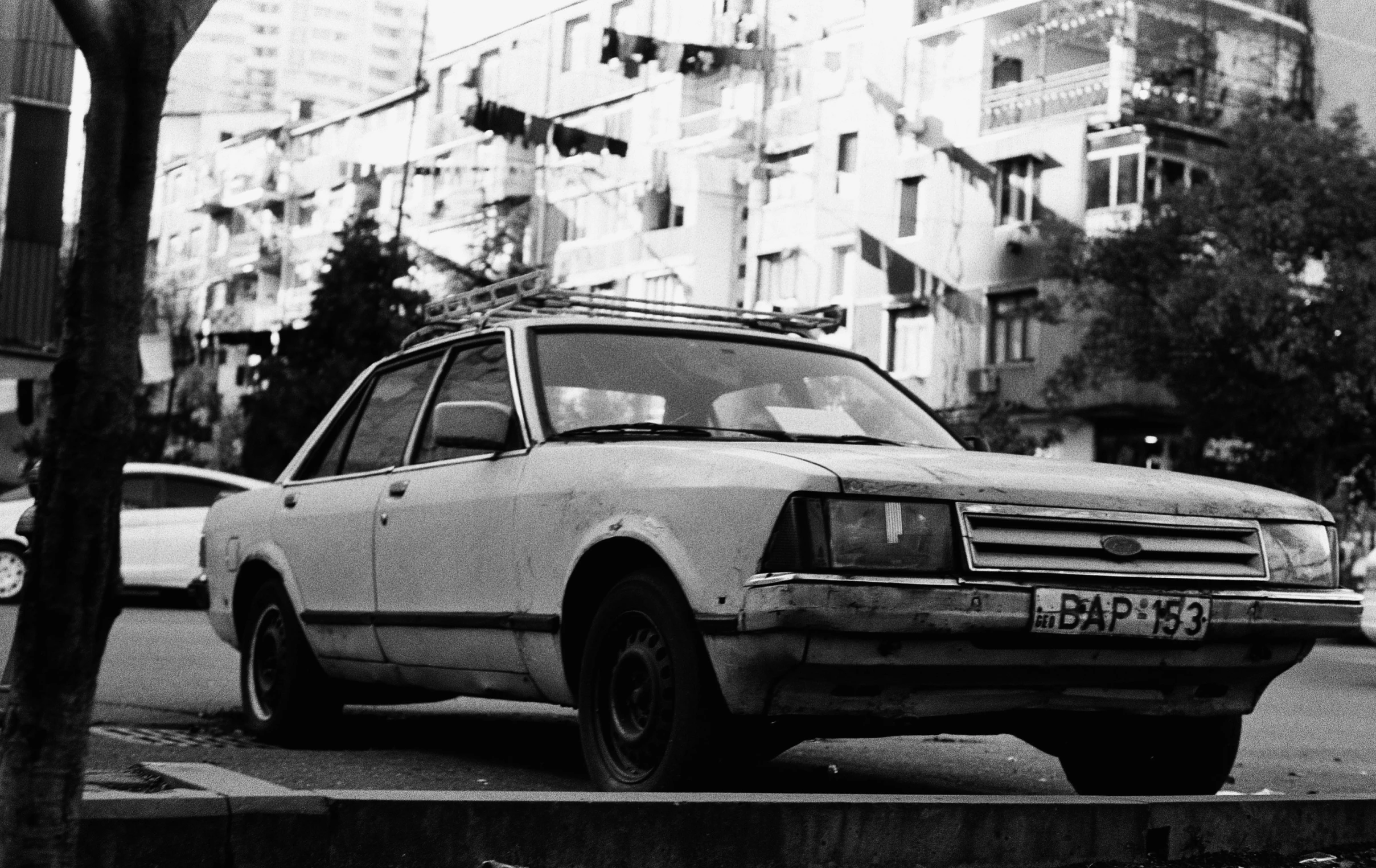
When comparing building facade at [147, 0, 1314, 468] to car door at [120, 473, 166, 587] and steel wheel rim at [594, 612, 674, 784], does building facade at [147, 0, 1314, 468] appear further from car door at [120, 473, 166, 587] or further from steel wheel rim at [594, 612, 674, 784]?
steel wheel rim at [594, 612, 674, 784]

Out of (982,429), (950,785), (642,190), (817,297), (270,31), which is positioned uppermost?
(270,31)

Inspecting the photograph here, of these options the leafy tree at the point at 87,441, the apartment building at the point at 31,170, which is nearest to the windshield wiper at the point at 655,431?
the leafy tree at the point at 87,441

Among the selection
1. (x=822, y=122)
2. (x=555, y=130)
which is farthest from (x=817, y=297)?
(x=555, y=130)

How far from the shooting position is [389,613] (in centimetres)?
728

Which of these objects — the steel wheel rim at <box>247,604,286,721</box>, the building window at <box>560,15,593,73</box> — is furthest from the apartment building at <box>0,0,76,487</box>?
the steel wheel rim at <box>247,604,286,721</box>

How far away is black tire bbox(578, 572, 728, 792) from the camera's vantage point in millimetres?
5410

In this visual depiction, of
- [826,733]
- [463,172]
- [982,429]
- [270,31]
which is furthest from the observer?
[270,31]

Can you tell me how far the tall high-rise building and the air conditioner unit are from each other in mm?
94111

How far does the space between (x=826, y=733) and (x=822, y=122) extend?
4700 cm

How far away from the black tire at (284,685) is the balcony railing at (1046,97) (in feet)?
121

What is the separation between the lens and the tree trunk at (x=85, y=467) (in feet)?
9.95

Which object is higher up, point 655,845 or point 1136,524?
point 1136,524

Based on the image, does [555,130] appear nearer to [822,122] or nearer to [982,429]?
[822,122]

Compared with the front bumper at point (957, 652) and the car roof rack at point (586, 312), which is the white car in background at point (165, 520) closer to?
the car roof rack at point (586, 312)
